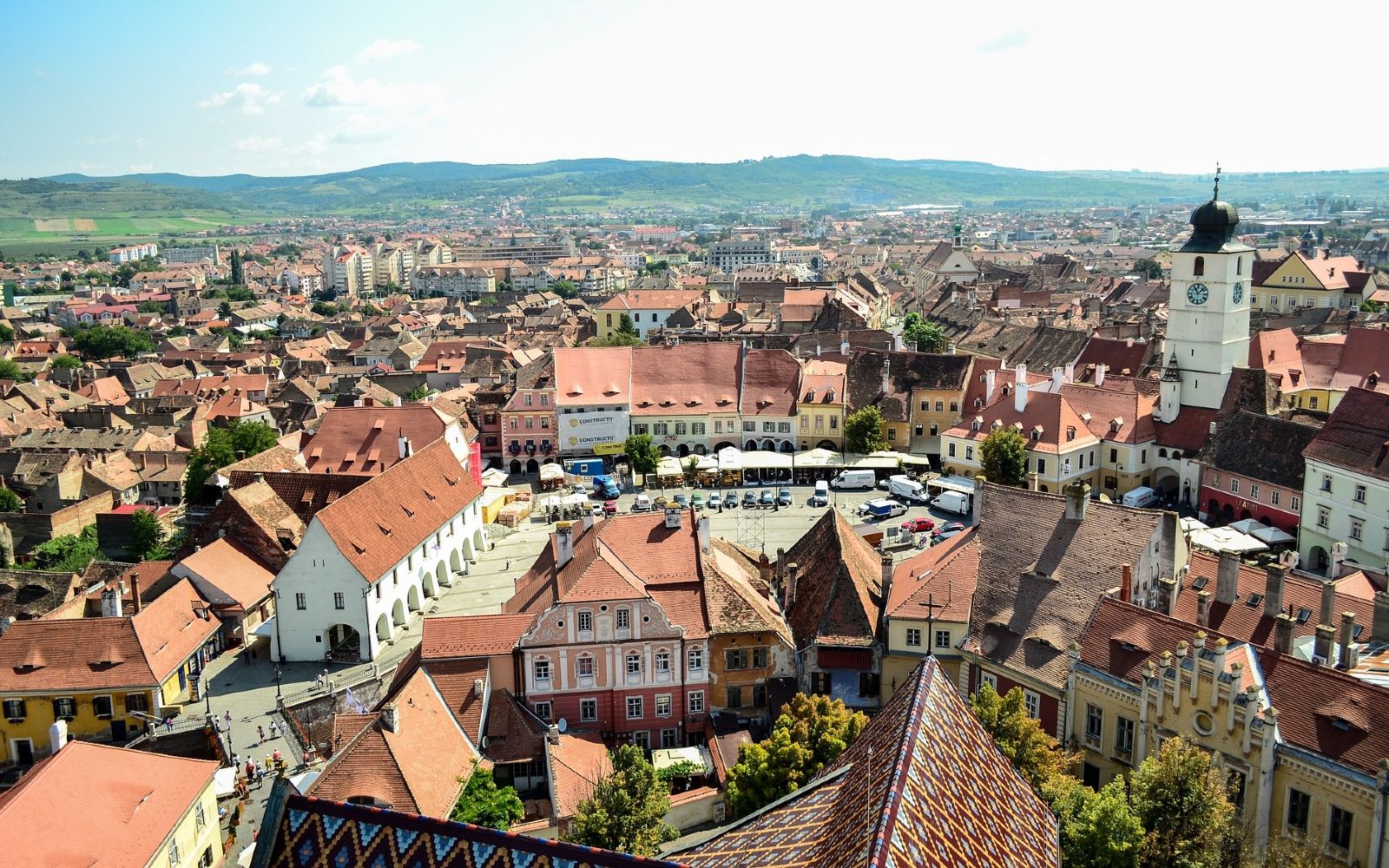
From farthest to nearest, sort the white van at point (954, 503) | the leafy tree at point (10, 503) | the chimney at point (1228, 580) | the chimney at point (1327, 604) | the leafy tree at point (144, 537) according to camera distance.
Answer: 1. the leafy tree at point (10, 503)
2. the leafy tree at point (144, 537)
3. the white van at point (954, 503)
4. the chimney at point (1228, 580)
5. the chimney at point (1327, 604)

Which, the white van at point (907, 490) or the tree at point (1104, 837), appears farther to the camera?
→ the white van at point (907, 490)

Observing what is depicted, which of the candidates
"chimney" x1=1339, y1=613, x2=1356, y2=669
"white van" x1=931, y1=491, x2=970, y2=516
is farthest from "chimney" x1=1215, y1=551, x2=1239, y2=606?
"white van" x1=931, y1=491, x2=970, y2=516

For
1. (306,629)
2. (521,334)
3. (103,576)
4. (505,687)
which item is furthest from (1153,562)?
(521,334)

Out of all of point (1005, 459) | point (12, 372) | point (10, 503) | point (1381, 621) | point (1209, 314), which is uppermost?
point (1209, 314)

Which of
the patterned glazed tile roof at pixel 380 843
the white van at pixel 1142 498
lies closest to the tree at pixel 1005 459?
the white van at pixel 1142 498

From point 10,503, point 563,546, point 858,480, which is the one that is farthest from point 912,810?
point 10,503

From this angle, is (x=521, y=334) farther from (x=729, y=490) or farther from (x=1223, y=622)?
(x=1223, y=622)

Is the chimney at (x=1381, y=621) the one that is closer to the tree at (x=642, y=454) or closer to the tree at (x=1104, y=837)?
the tree at (x=1104, y=837)

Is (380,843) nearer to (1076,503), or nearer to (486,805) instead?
(486,805)
